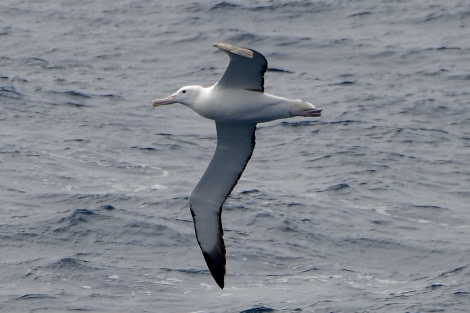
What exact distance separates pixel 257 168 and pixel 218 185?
25.5ft

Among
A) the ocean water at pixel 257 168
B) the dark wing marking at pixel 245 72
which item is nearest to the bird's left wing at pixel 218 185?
the dark wing marking at pixel 245 72

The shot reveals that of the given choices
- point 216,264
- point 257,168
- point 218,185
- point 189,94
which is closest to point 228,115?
point 189,94

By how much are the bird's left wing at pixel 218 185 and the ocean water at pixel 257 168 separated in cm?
193

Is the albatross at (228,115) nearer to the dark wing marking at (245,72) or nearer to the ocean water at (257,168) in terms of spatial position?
the dark wing marking at (245,72)

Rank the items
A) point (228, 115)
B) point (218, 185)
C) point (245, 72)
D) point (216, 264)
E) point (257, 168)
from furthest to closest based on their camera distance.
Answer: point (257, 168) → point (216, 264) → point (218, 185) → point (228, 115) → point (245, 72)

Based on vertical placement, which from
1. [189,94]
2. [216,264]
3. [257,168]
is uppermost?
[189,94]

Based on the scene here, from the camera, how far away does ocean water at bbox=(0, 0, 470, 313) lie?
20438mm

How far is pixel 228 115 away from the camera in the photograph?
16.1 m

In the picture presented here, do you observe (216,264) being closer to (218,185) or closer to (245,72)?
(218,185)

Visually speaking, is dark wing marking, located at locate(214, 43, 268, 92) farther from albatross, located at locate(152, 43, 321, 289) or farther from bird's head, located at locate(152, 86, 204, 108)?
bird's head, located at locate(152, 86, 204, 108)

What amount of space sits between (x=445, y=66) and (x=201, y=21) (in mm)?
8783

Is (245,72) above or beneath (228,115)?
above

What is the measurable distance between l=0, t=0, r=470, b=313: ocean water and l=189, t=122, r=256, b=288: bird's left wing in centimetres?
193

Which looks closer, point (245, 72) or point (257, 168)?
point (245, 72)
